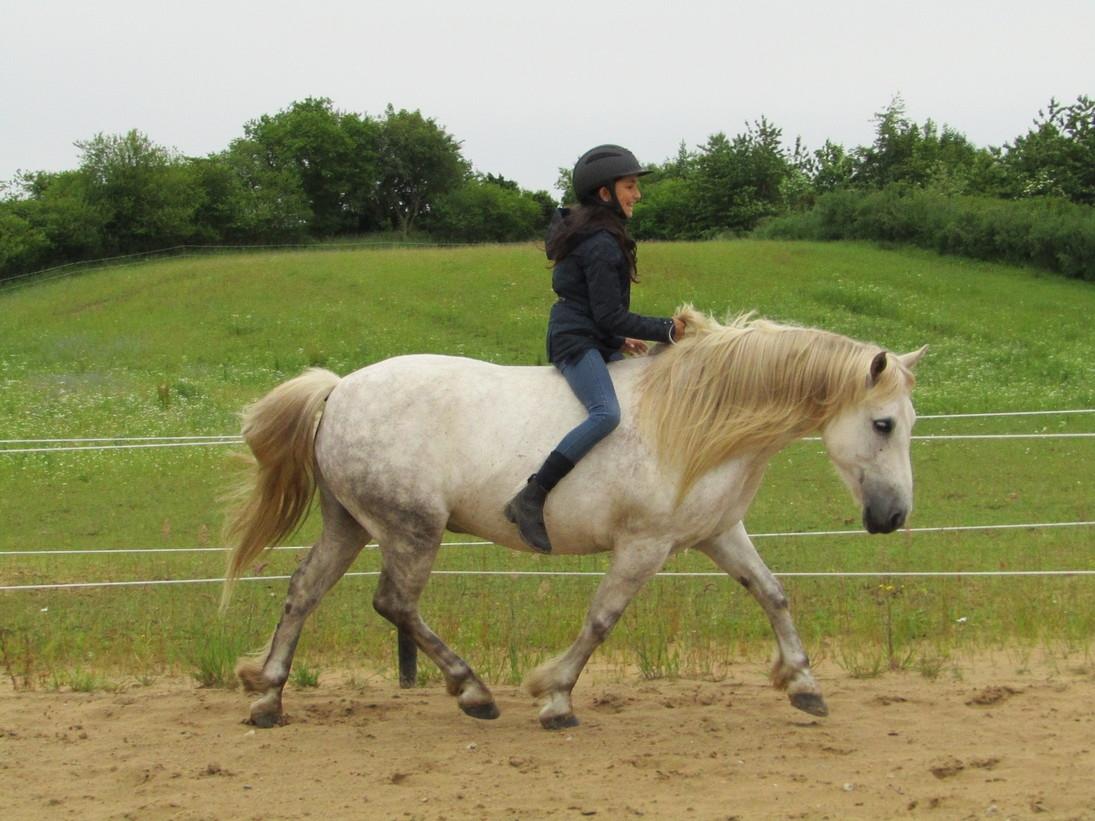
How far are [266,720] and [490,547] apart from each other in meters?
4.94

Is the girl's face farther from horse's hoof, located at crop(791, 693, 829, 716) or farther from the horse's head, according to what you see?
horse's hoof, located at crop(791, 693, 829, 716)

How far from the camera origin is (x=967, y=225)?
39.3 m

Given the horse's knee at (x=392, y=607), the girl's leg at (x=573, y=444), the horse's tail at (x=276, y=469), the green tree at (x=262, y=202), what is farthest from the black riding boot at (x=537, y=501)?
the green tree at (x=262, y=202)

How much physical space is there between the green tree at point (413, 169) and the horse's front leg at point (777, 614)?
6442cm

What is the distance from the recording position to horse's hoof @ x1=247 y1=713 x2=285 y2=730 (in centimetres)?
556

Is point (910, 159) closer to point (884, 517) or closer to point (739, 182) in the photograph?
point (739, 182)

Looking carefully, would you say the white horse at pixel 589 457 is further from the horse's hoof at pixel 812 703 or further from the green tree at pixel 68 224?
the green tree at pixel 68 224

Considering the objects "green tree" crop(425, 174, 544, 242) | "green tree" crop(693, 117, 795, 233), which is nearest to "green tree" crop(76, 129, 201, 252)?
"green tree" crop(425, 174, 544, 242)

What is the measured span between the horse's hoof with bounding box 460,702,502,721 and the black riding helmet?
2354mm

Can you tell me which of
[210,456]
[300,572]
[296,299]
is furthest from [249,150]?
[300,572]

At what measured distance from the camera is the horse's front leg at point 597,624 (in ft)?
17.2

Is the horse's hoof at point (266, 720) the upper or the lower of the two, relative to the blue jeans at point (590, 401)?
lower

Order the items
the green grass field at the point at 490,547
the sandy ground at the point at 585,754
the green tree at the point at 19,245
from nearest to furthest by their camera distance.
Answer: the sandy ground at the point at 585,754 < the green grass field at the point at 490,547 < the green tree at the point at 19,245

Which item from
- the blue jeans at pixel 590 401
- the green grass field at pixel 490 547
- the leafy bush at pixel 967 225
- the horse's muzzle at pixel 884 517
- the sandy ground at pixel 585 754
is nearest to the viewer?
the sandy ground at pixel 585 754
